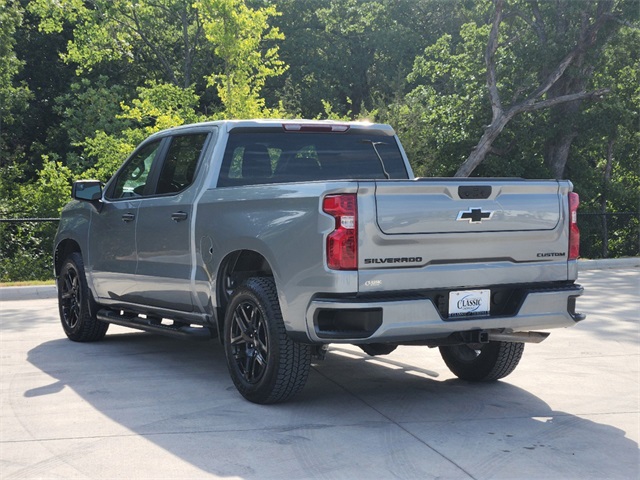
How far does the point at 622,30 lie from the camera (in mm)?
31859

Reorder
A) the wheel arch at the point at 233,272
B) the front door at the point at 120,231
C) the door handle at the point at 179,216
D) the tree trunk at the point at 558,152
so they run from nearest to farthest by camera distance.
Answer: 1. the wheel arch at the point at 233,272
2. the door handle at the point at 179,216
3. the front door at the point at 120,231
4. the tree trunk at the point at 558,152

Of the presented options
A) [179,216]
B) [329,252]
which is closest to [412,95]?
[179,216]

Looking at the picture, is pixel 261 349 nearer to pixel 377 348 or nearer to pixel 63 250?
pixel 377 348

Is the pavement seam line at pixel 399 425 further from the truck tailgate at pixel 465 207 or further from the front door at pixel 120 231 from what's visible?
the front door at pixel 120 231

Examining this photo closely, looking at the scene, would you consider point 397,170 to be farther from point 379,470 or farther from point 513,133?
point 513,133

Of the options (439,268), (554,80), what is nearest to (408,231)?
(439,268)

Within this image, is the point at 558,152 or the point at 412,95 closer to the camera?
the point at 558,152

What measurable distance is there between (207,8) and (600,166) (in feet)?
62.5

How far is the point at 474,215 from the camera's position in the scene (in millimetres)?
6484

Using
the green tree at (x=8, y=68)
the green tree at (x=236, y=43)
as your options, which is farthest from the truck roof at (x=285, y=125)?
the green tree at (x=8, y=68)

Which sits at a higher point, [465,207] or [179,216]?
[465,207]

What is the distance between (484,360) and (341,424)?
1.87 meters

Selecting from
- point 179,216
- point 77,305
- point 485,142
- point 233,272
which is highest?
point 485,142

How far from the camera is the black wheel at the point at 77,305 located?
Result: 32.1 feet
